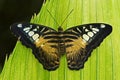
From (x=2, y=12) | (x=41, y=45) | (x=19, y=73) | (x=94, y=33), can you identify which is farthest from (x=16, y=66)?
(x=2, y=12)

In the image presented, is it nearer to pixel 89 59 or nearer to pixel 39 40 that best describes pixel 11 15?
pixel 39 40

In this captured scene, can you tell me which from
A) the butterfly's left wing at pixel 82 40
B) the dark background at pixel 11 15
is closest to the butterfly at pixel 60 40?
the butterfly's left wing at pixel 82 40

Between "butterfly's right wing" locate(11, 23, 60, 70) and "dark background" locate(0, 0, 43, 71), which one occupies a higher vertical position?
"dark background" locate(0, 0, 43, 71)

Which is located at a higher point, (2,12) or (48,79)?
(2,12)

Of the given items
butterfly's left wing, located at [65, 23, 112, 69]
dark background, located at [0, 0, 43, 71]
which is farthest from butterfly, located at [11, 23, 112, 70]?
dark background, located at [0, 0, 43, 71]

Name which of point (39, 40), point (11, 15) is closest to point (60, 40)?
point (39, 40)

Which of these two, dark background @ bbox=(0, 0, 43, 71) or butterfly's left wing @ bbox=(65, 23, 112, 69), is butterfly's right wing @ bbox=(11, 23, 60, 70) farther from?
dark background @ bbox=(0, 0, 43, 71)

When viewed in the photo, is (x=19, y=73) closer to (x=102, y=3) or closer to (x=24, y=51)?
(x=24, y=51)

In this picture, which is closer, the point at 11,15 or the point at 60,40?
the point at 60,40
